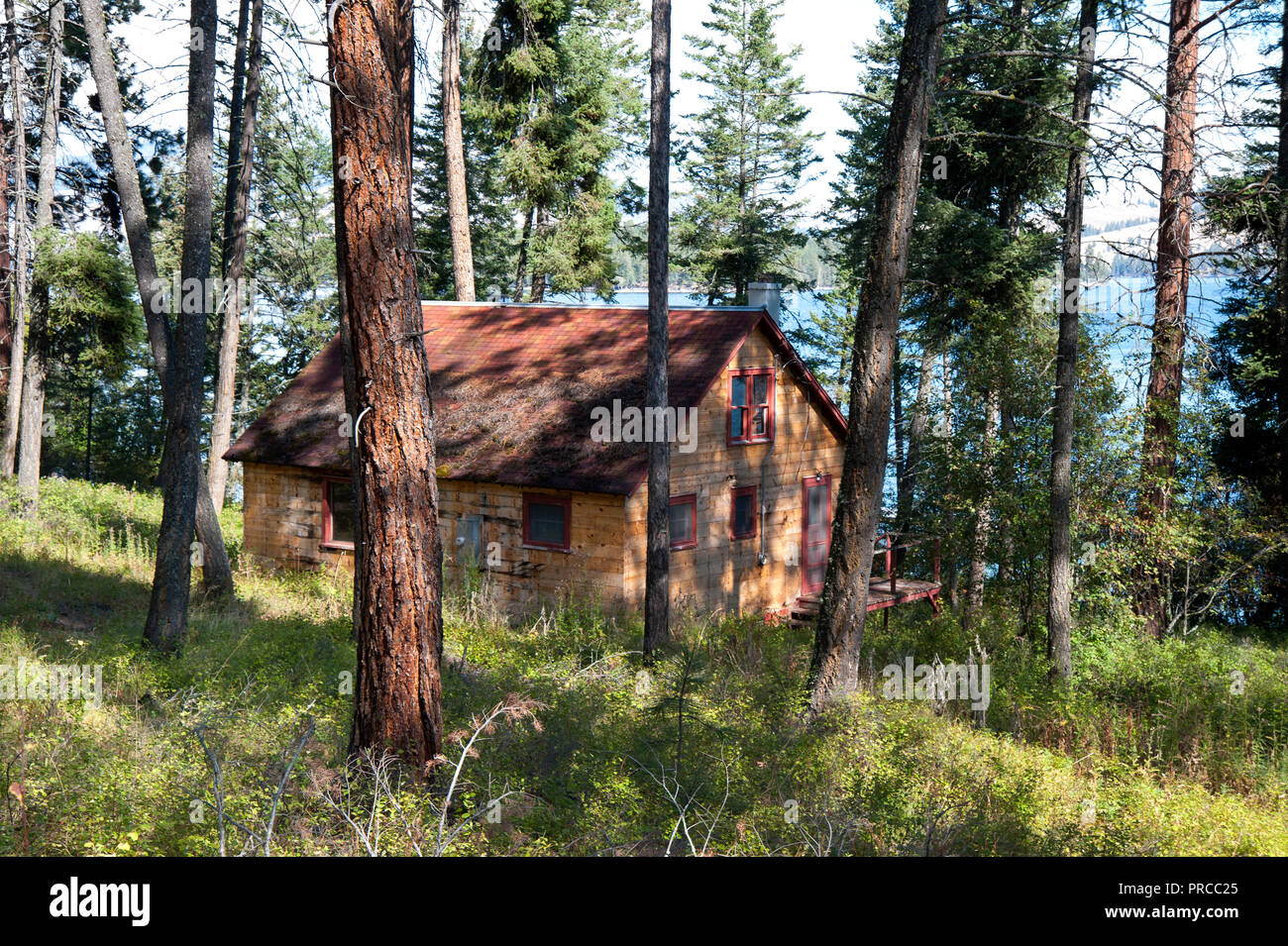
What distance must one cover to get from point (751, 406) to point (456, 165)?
1031 cm

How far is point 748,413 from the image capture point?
788 inches

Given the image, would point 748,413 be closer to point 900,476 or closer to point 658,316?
point 900,476

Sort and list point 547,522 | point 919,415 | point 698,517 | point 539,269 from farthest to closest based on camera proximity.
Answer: point 539,269, point 919,415, point 698,517, point 547,522

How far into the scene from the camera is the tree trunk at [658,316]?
1373 centimetres

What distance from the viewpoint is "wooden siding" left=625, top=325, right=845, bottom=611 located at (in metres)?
18.2

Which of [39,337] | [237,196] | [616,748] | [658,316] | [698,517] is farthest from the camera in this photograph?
[39,337]

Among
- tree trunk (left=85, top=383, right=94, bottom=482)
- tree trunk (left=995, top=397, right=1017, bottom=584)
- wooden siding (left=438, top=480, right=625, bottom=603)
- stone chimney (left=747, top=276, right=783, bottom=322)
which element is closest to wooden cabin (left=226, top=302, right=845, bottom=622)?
wooden siding (left=438, top=480, right=625, bottom=603)

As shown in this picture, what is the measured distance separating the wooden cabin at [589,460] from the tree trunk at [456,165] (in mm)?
2233

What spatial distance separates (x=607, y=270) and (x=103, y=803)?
1161 inches

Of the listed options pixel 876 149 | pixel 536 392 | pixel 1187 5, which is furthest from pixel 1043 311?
pixel 536 392

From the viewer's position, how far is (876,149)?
2875 cm

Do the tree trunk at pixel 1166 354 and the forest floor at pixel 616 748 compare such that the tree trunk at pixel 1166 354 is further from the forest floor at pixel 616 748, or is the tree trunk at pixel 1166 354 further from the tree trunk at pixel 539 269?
the tree trunk at pixel 539 269

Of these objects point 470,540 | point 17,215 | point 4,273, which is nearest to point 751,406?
point 470,540

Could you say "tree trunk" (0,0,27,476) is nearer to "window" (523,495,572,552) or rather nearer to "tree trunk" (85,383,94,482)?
"window" (523,495,572,552)
